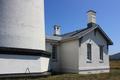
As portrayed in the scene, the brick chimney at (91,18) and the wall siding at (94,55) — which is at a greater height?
the brick chimney at (91,18)

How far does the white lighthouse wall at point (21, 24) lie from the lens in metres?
14.4

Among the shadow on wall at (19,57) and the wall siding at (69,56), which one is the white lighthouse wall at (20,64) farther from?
the wall siding at (69,56)

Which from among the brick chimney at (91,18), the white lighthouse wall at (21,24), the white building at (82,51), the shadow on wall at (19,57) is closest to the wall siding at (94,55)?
the white building at (82,51)

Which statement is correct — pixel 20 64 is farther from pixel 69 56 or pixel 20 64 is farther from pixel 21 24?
pixel 69 56

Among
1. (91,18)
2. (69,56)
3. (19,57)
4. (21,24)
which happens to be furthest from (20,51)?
(91,18)

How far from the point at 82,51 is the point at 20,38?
7.87m

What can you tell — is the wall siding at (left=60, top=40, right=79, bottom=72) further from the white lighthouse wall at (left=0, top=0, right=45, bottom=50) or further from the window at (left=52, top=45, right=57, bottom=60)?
the white lighthouse wall at (left=0, top=0, right=45, bottom=50)

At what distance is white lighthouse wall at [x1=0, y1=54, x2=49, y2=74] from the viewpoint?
1370 cm

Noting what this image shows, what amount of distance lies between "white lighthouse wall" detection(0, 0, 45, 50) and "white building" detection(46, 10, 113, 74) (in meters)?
5.36

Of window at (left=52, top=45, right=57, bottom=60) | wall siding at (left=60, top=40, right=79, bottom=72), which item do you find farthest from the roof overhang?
window at (left=52, top=45, right=57, bottom=60)

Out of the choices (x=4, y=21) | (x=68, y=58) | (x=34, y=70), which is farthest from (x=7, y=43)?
(x=68, y=58)

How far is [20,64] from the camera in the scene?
47.1ft

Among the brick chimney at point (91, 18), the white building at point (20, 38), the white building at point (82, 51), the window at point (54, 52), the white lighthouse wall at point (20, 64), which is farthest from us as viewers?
the brick chimney at point (91, 18)

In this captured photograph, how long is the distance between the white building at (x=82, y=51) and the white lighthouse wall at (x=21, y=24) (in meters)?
5.36
